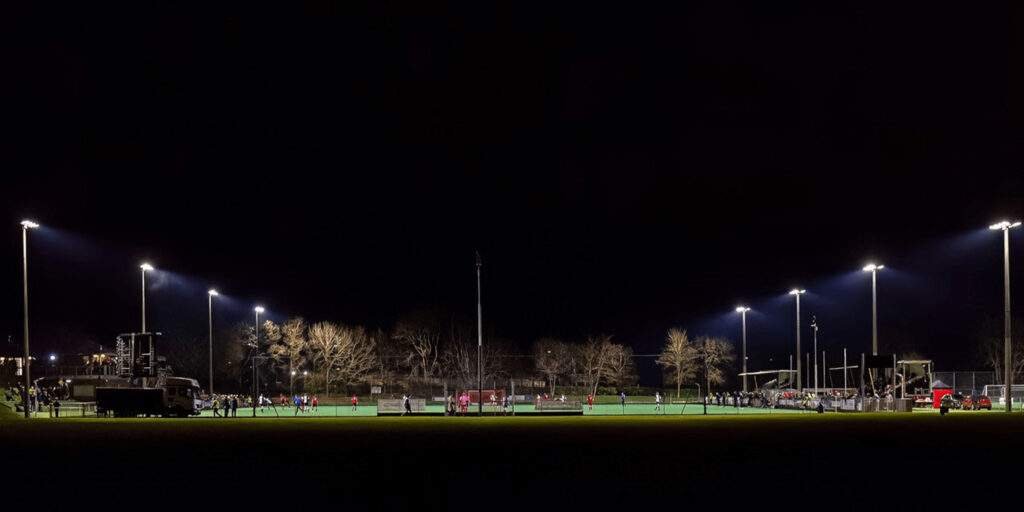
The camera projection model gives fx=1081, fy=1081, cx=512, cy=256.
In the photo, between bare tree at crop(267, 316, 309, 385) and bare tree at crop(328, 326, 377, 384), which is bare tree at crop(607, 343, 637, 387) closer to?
bare tree at crop(328, 326, 377, 384)

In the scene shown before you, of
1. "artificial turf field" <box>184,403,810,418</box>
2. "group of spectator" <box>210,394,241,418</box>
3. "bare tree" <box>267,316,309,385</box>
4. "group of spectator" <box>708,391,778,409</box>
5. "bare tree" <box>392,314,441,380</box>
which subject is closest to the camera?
"group of spectator" <box>210,394,241,418</box>

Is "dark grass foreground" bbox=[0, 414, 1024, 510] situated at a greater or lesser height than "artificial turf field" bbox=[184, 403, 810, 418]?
greater

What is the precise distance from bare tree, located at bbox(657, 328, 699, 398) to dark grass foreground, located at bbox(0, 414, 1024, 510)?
275ft

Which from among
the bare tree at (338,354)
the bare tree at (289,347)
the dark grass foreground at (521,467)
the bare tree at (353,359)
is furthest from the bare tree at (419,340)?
the dark grass foreground at (521,467)

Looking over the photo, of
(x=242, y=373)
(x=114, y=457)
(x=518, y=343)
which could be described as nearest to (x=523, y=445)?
(x=114, y=457)

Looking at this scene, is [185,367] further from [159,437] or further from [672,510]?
[672,510]

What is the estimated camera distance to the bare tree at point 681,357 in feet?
390

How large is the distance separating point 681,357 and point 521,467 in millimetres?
98134

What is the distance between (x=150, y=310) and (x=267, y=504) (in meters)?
120

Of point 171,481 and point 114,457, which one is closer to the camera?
point 171,481

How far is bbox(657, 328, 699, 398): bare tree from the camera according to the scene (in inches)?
4675

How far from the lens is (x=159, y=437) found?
3503 cm

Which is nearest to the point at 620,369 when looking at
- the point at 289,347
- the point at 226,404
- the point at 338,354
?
the point at 338,354

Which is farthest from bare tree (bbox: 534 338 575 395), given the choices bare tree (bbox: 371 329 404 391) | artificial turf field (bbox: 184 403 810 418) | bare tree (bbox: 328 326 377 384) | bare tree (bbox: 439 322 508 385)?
artificial turf field (bbox: 184 403 810 418)
